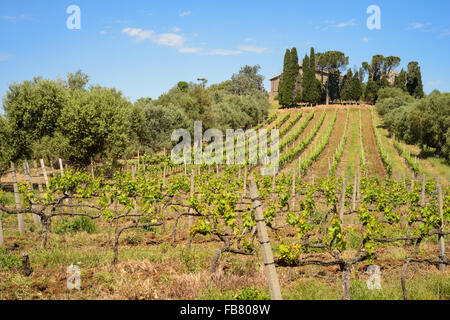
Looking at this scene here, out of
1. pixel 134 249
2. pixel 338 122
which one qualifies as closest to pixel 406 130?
pixel 338 122

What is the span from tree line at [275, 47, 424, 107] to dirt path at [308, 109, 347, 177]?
10555mm

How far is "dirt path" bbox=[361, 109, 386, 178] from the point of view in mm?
30062

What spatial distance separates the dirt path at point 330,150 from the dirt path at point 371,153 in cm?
338

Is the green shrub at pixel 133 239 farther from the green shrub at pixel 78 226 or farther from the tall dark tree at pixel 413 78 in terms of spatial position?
the tall dark tree at pixel 413 78

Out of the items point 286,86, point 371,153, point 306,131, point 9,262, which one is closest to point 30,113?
point 9,262

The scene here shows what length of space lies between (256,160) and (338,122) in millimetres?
31616

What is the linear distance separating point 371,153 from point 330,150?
14.7ft

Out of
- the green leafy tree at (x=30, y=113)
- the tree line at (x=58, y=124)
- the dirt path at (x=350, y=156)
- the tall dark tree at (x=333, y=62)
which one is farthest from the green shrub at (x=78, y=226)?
the tall dark tree at (x=333, y=62)

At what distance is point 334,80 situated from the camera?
283 feet

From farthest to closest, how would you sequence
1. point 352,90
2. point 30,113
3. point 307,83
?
1. point 352,90
2. point 307,83
3. point 30,113

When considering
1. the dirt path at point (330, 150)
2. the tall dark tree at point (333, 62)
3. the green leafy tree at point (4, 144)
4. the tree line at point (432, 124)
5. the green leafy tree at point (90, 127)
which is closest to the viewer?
the green leafy tree at point (4, 144)

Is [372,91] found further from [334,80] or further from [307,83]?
[307,83]

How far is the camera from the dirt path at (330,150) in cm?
3050
